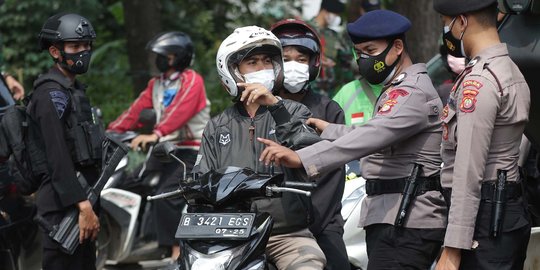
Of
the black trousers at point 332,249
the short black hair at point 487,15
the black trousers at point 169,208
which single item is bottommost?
the black trousers at point 169,208

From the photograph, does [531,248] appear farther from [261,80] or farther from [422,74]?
[261,80]

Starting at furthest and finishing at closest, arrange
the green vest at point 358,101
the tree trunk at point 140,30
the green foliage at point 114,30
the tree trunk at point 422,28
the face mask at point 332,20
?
the green foliage at point 114,30
the tree trunk at point 140,30
the tree trunk at point 422,28
the face mask at point 332,20
the green vest at point 358,101

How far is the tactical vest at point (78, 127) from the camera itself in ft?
22.4

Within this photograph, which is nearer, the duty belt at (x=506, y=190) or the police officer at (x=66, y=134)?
the duty belt at (x=506, y=190)

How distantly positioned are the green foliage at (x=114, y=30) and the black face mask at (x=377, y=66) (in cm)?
871

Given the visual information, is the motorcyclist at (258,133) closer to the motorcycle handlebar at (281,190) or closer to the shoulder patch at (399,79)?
the motorcycle handlebar at (281,190)

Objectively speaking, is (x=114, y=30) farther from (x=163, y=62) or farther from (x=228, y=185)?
(x=228, y=185)

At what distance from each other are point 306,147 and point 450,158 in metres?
0.68

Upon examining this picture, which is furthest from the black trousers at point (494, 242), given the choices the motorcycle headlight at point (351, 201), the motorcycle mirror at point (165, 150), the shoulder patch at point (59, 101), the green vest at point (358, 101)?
the green vest at point (358, 101)

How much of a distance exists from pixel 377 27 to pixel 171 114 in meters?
4.22

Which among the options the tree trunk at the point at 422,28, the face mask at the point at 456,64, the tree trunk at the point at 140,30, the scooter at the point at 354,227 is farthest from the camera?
the tree trunk at the point at 140,30

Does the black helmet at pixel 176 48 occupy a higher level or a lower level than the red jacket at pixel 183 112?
higher

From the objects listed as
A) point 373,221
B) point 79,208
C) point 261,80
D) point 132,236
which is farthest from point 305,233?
point 132,236

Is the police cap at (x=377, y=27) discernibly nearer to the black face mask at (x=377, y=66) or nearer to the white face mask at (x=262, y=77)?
the black face mask at (x=377, y=66)
